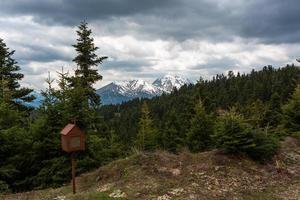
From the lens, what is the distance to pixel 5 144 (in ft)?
54.7

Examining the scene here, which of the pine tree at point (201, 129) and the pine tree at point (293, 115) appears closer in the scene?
the pine tree at point (293, 115)

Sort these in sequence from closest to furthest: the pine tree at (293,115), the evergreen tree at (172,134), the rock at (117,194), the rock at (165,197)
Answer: the rock at (165,197) → the rock at (117,194) → the pine tree at (293,115) → the evergreen tree at (172,134)

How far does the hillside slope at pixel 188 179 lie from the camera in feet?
37.7

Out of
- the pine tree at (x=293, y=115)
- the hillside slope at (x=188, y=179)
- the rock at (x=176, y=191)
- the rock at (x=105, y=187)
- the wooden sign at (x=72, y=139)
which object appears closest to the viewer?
the rock at (x=176, y=191)

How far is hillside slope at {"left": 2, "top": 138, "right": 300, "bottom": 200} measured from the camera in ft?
37.7

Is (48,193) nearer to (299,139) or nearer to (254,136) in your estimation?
(254,136)

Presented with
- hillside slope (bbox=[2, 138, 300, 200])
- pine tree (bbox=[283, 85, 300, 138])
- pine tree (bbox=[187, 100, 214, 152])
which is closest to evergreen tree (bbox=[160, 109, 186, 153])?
pine tree (bbox=[187, 100, 214, 152])

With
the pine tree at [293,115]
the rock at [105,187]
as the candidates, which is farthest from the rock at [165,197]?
the pine tree at [293,115]

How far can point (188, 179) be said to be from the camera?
12.5 meters

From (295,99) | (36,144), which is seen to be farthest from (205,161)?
(295,99)

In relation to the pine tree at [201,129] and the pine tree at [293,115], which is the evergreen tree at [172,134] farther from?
the pine tree at [293,115]

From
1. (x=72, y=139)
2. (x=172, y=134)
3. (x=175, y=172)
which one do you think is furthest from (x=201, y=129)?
(x=72, y=139)

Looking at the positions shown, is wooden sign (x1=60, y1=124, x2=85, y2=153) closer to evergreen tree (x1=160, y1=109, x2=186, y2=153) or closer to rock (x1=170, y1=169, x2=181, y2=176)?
rock (x1=170, y1=169, x2=181, y2=176)

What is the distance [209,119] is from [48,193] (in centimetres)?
1711
